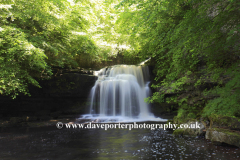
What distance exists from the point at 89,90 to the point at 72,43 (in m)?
4.04

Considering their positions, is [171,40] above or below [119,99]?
above

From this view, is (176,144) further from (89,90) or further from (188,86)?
(89,90)

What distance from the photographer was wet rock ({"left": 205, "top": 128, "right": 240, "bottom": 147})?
4.88m

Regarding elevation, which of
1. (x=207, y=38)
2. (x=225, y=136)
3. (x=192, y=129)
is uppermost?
(x=207, y=38)

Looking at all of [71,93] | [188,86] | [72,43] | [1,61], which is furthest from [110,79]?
[1,61]

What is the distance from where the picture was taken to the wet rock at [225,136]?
488 centimetres

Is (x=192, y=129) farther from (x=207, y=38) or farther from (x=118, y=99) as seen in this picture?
(x=118, y=99)

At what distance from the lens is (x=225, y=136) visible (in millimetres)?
5094

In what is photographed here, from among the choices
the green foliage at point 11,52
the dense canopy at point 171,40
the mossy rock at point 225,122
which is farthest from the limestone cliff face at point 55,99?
the mossy rock at point 225,122

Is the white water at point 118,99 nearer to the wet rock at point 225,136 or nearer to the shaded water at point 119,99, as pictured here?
the shaded water at point 119,99

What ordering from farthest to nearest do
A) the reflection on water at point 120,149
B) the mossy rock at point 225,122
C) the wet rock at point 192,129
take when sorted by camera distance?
the wet rock at point 192,129 < the mossy rock at point 225,122 < the reflection on water at point 120,149

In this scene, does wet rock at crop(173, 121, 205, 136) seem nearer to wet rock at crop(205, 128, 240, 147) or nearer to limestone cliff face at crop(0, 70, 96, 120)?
wet rock at crop(205, 128, 240, 147)

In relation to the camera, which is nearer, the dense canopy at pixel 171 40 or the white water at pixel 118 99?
the dense canopy at pixel 171 40

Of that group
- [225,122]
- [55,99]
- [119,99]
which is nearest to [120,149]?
[225,122]
